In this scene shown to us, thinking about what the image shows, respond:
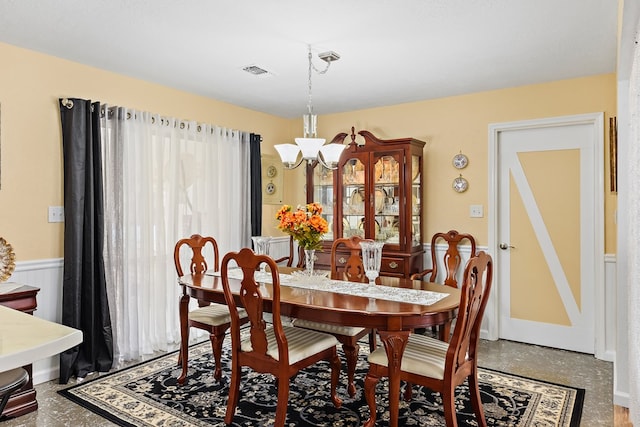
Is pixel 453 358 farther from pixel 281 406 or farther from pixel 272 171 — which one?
pixel 272 171

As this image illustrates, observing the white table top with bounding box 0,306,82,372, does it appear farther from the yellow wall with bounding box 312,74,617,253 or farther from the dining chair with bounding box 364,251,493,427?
the yellow wall with bounding box 312,74,617,253

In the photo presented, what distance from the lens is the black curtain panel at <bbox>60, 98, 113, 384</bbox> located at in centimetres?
314

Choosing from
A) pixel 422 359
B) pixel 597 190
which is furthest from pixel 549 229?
pixel 422 359

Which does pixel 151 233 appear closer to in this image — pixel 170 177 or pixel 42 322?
pixel 170 177

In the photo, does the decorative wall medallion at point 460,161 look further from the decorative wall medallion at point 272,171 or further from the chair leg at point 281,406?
the chair leg at point 281,406

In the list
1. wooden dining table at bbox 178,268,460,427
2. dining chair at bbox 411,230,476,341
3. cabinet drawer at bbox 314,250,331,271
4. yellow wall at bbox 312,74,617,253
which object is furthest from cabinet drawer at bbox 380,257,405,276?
wooden dining table at bbox 178,268,460,427

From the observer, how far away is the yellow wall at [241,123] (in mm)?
3016

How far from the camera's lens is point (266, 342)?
2.39 m

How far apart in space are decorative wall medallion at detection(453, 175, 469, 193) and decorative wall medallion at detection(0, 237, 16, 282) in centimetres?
370

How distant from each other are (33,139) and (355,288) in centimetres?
251

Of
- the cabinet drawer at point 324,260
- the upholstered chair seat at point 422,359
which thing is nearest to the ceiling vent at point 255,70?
the cabinet drawer at point 324,260

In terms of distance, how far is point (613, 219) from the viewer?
354 centimetres

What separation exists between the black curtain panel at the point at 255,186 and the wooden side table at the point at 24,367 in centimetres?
232

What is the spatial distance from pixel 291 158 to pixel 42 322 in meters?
1.90
